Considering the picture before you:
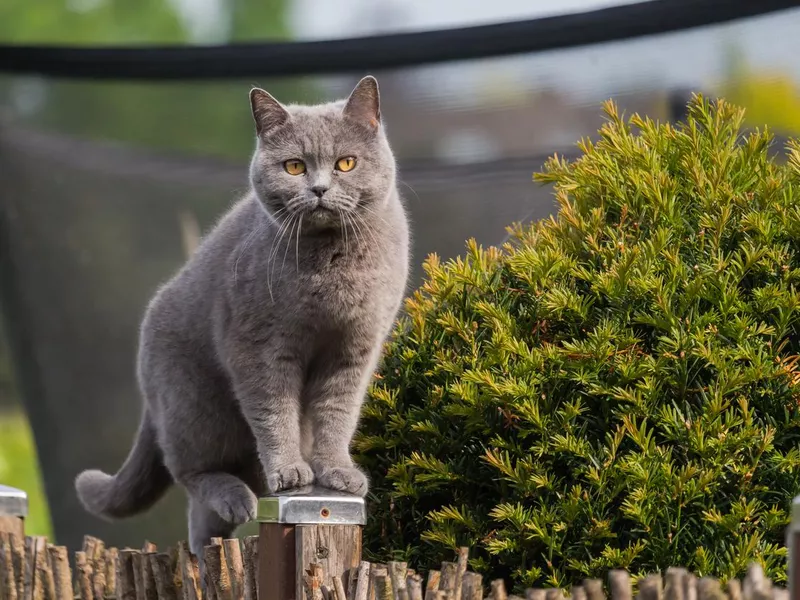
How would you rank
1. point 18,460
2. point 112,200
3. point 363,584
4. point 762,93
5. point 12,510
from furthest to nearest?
point 18,460 < point 112,200 < point 762,93 < point 12,510 < point 363,584

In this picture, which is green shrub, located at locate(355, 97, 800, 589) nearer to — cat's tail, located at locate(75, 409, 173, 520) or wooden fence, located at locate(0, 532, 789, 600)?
wooden fence, located at locate(0, 532, 789, 600)

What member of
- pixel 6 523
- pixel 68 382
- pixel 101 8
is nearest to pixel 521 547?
pixel 6 523

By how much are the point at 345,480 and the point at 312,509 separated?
0.54 ft

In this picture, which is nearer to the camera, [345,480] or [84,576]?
[345,480]

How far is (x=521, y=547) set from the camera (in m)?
1.92

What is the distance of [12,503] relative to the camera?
2752mm

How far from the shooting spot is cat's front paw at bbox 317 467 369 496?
6.79ft

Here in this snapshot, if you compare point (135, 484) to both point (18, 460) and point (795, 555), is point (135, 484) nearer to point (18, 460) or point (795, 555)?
point (795, 555)

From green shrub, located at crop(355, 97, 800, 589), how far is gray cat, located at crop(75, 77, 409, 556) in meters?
0.14

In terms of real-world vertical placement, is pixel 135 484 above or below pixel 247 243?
below

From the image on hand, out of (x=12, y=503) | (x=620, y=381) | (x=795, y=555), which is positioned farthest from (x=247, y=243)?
(x=795, y=555)

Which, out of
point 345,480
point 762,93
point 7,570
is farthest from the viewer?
point 762,93

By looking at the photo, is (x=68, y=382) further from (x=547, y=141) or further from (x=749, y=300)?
(x=749, y=300)

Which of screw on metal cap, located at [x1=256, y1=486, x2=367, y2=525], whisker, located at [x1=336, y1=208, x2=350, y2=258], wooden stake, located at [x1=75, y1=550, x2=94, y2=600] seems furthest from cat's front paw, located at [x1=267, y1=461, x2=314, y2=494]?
wooden stake, located at [x1=75, y1=550, x2=94, y2=600]
